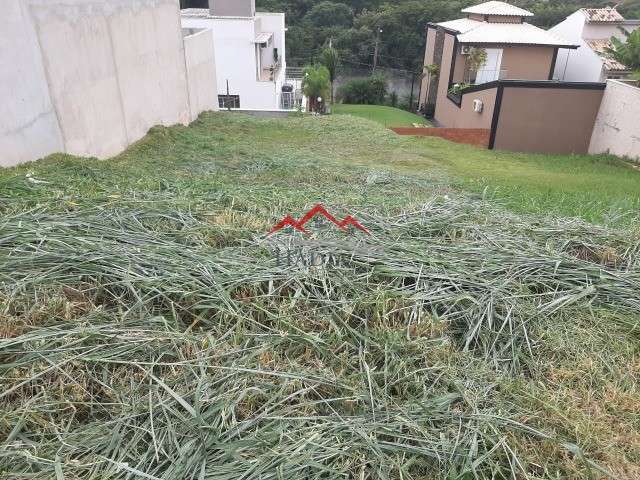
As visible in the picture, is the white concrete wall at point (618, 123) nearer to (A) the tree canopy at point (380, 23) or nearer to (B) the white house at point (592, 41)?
(B) the white house at point (592, 41)

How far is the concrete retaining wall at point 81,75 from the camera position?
17.7 feet

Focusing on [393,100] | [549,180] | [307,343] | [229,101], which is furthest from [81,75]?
[393,100]

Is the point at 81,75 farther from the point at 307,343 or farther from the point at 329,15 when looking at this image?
the point at 329,15

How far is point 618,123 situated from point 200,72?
11.1 meters

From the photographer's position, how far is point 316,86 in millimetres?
26359

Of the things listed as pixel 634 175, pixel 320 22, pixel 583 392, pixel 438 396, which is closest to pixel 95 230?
pixel 438 396

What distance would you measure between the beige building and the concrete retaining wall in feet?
29.8

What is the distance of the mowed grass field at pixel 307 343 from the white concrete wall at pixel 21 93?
49.8 inches

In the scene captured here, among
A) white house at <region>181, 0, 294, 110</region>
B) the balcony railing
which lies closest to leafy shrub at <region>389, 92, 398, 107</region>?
white house at <region>181, 0, 294, 110</region>

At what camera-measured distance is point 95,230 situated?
335cm

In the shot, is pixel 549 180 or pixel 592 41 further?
pixel 592 41

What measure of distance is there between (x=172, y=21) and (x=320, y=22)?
36.0 metres

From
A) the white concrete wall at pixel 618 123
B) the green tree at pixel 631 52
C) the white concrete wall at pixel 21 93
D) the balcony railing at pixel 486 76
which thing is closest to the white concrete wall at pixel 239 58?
the balcony railing at pixel 486 76

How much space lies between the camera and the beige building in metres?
12.9
